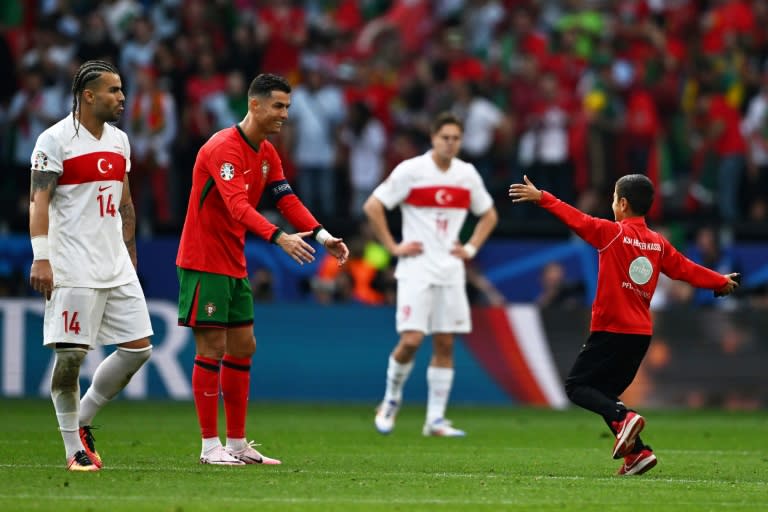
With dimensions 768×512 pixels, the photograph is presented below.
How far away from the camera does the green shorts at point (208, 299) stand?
33.1 feet

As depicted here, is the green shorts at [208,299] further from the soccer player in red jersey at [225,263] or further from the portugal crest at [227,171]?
the portugal crest at [227,171]

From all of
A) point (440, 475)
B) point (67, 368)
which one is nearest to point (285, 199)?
point (67, 368)

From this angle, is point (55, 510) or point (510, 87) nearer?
point (55, 510)

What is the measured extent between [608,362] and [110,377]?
351 cm

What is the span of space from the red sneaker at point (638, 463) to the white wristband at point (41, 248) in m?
4.14

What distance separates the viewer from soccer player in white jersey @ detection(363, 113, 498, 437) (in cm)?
1396

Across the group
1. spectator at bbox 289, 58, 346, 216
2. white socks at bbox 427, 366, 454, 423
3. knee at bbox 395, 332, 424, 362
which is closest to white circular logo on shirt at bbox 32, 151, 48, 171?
knee at bbox 395, 332, 424, 362

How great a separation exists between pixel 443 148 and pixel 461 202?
585 millimetres

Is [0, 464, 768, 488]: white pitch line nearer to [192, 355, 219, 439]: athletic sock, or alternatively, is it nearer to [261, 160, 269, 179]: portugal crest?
[192, 355, 219, 439]: athletic sock

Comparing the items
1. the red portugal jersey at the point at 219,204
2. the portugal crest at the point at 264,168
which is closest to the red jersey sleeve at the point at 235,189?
the red portugal jersey at the point at 219,204

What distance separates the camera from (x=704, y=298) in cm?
2062

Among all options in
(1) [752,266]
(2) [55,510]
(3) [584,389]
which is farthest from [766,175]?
(2) [55,510]

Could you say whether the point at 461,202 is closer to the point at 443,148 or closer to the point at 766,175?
the point at 443,148

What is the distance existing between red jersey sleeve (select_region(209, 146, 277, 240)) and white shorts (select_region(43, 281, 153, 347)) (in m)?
0.91
